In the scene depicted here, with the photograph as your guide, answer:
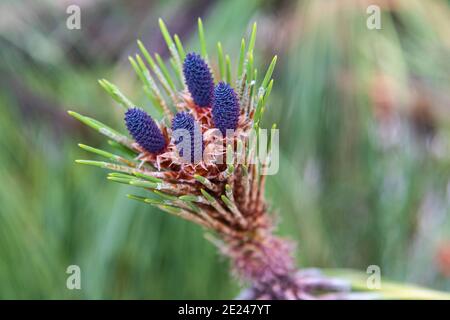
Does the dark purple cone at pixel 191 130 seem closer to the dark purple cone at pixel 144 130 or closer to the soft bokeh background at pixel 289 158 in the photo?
the dark purple cone at pixel 144 130

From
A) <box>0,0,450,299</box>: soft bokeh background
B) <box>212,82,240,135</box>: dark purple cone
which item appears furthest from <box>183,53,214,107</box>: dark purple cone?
<box>0,0,450,299</box>: soft bokeh background

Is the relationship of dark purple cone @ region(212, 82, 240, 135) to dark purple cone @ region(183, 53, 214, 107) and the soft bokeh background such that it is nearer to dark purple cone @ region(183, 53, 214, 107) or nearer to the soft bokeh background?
dark purple cone @ region(183, 53, 214, 107)

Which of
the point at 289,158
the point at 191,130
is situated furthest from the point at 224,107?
the point at 289,158

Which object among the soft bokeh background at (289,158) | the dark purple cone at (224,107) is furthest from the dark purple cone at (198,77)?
the soft bokeh background at (289,158)

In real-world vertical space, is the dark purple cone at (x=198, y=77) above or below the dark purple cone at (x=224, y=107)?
above

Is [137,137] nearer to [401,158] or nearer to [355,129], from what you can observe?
[355,129]

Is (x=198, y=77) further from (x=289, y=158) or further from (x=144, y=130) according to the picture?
(x=289, y=158)
